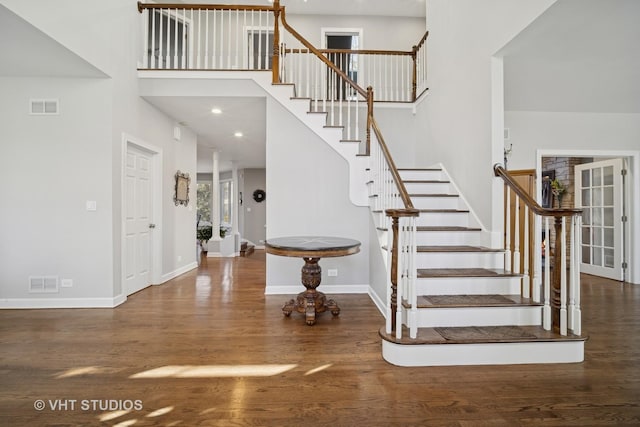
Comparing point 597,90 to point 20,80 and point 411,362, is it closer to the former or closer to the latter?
point 411,362

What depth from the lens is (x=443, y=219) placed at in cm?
363

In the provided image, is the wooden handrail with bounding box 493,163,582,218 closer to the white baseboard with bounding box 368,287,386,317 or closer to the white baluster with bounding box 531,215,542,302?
the white baluster with bounding box 531,215,542,302

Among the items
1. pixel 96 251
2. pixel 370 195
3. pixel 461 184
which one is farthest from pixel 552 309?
pixel 96 251

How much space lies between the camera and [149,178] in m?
4.61

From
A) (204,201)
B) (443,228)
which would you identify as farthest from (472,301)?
(204,201)

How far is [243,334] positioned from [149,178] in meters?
3.09

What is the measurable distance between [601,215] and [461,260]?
14.2 feet

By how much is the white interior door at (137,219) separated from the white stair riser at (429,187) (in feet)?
12.0

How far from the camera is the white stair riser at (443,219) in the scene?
3580mm

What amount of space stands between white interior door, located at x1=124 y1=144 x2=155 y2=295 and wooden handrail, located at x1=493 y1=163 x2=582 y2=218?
4.32 m

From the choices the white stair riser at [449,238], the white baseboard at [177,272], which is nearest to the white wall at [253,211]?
the white baseboard at [177,272]

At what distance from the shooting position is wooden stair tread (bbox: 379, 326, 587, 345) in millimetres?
2225

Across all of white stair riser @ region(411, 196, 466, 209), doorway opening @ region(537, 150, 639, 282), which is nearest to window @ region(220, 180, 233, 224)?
white stair riser @ region(411, 196, 466, 209)

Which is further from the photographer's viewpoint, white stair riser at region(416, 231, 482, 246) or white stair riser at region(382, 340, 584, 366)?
white stair riser at region(416, 231, 482, 246)
